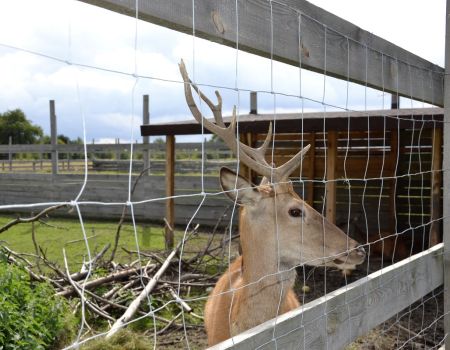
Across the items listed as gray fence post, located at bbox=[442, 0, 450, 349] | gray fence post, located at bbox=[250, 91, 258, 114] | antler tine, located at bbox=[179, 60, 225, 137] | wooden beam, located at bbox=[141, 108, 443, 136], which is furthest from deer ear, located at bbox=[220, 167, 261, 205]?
gray fence post, located at bbox=[250, 91, 258, 114]

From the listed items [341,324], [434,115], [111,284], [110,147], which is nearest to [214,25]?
[341,324]

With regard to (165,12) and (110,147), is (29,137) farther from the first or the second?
(165,12)

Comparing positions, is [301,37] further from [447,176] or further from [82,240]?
[82,240]

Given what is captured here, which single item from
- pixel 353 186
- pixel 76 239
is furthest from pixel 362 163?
pixel 76 239

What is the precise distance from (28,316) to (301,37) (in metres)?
2.57

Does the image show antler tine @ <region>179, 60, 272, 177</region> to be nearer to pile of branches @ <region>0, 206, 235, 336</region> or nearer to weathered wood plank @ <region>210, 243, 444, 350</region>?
weathered wood plank @ <region>210, 243, 444, 350</region>

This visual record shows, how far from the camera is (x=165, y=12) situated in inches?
60.2

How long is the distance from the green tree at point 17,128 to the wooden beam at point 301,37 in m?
14.5

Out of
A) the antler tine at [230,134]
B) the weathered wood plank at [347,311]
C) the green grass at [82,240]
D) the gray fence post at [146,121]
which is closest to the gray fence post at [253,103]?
the green grass at [82,240]

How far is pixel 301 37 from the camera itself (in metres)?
2.14

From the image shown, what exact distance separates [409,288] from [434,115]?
4263mm

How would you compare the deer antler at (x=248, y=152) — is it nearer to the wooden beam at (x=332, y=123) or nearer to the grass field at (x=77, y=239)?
the wooden beam at (x=332, y=123)

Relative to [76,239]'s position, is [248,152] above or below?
above

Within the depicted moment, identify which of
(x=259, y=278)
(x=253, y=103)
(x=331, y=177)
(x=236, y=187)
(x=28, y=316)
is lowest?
(x=28, y=316)
